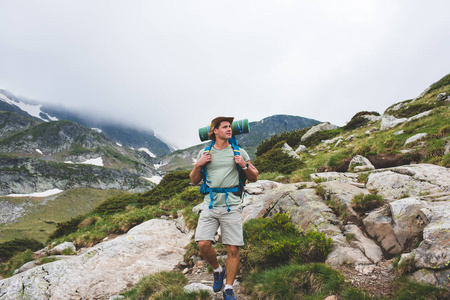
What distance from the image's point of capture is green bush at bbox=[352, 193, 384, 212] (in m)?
5.54

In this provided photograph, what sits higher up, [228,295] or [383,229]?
[383,229]

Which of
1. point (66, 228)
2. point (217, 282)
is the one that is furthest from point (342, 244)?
point (66, 228)

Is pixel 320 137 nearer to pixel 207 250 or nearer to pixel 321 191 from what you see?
pixel 321 191

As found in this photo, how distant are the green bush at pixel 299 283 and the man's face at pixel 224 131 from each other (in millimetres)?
Answer: 2975

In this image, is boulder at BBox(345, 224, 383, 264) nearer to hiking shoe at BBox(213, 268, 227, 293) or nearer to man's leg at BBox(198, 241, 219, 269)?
hiking shoe at BBox(213, 268, 227, 293)

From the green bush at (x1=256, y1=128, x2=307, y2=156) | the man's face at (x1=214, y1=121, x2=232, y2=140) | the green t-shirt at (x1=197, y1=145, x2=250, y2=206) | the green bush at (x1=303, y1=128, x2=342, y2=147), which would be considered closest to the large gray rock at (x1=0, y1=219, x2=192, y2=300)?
the green t-shirt at (x1=197, y1=145, x2=250, y2=206)

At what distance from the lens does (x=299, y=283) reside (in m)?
3.93

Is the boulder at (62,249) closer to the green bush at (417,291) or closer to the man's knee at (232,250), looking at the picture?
the man's knee at (232,250)

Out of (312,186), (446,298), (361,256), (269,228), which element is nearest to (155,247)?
(269,228)

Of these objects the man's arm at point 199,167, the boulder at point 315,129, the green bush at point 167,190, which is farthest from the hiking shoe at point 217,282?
the boulder at point 315,129

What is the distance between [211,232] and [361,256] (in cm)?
315

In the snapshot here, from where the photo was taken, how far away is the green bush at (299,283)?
361cm

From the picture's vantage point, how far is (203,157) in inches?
167

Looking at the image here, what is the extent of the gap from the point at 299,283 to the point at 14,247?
2325 centimetres
